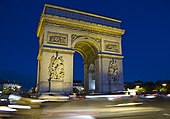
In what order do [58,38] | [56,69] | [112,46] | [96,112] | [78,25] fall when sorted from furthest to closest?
[112,46] → [78,25] → [58,38] → [56,69] → [96,112]

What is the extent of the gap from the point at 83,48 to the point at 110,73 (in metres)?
5.55

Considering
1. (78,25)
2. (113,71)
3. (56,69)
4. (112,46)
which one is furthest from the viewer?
(112,46)

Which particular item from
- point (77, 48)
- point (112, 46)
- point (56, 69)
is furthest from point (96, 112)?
point (77, 48)

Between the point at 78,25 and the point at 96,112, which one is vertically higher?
the point at 78,25

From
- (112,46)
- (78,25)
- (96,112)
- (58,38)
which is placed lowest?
(96,112)

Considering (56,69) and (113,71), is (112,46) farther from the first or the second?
(56,69)

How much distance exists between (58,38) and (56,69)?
367 centimetres

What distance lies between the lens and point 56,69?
22.3 m

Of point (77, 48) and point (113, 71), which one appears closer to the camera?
point (113, 71)

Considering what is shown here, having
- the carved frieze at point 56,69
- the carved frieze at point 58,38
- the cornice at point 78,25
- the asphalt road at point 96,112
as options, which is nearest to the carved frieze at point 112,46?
the cornice at point 78,25

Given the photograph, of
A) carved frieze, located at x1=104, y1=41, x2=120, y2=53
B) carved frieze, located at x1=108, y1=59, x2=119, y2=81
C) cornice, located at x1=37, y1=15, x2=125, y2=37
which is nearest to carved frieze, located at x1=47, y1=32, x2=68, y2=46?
cornice, located at x1=37, y1=15, x2=125, y2=37

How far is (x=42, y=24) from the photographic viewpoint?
78.9 feet

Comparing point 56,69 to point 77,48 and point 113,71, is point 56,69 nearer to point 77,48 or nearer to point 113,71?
point 77,48

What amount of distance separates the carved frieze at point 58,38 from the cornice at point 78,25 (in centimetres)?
121
